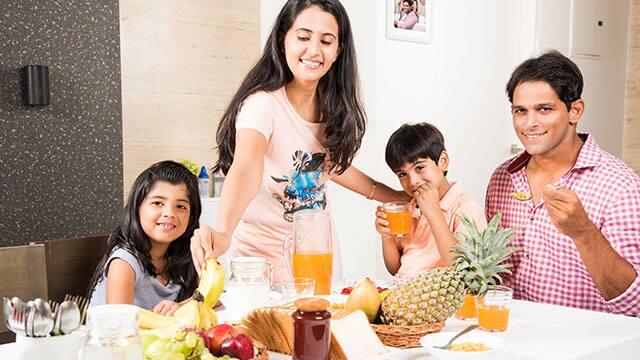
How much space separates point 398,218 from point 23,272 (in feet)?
3.62

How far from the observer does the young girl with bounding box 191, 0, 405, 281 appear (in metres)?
2.13

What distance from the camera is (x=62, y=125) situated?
367cm

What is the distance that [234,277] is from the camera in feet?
5.19

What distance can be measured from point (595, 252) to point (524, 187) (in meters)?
0.42

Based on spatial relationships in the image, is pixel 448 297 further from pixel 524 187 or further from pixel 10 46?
pixel 10 46

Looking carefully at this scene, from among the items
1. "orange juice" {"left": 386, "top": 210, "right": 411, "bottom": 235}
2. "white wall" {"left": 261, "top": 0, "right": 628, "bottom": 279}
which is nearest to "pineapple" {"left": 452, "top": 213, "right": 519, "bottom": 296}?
"orange juice" {"left": 386, "top": 210, "right": 411, "bottom": 235}

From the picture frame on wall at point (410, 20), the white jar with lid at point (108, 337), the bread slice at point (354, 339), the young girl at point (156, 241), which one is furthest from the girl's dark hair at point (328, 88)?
the picture frame on wall at point (410, 20)

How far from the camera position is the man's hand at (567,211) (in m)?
1.79

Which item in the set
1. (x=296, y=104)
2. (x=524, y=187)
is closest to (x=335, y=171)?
(x=296, y=104)

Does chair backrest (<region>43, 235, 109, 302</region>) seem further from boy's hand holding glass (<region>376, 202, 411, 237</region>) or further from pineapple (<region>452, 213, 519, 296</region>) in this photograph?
pineapple (<region>452, 213, 519, 296</region>)

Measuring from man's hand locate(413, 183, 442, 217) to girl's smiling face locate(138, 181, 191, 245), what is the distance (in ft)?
2.66

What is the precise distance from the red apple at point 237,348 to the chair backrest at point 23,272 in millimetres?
951

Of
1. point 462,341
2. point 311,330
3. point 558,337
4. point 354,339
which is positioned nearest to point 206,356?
point 311,330

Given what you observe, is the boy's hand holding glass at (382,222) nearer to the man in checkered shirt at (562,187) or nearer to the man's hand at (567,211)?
the man in checkered shirt at (562,187)
